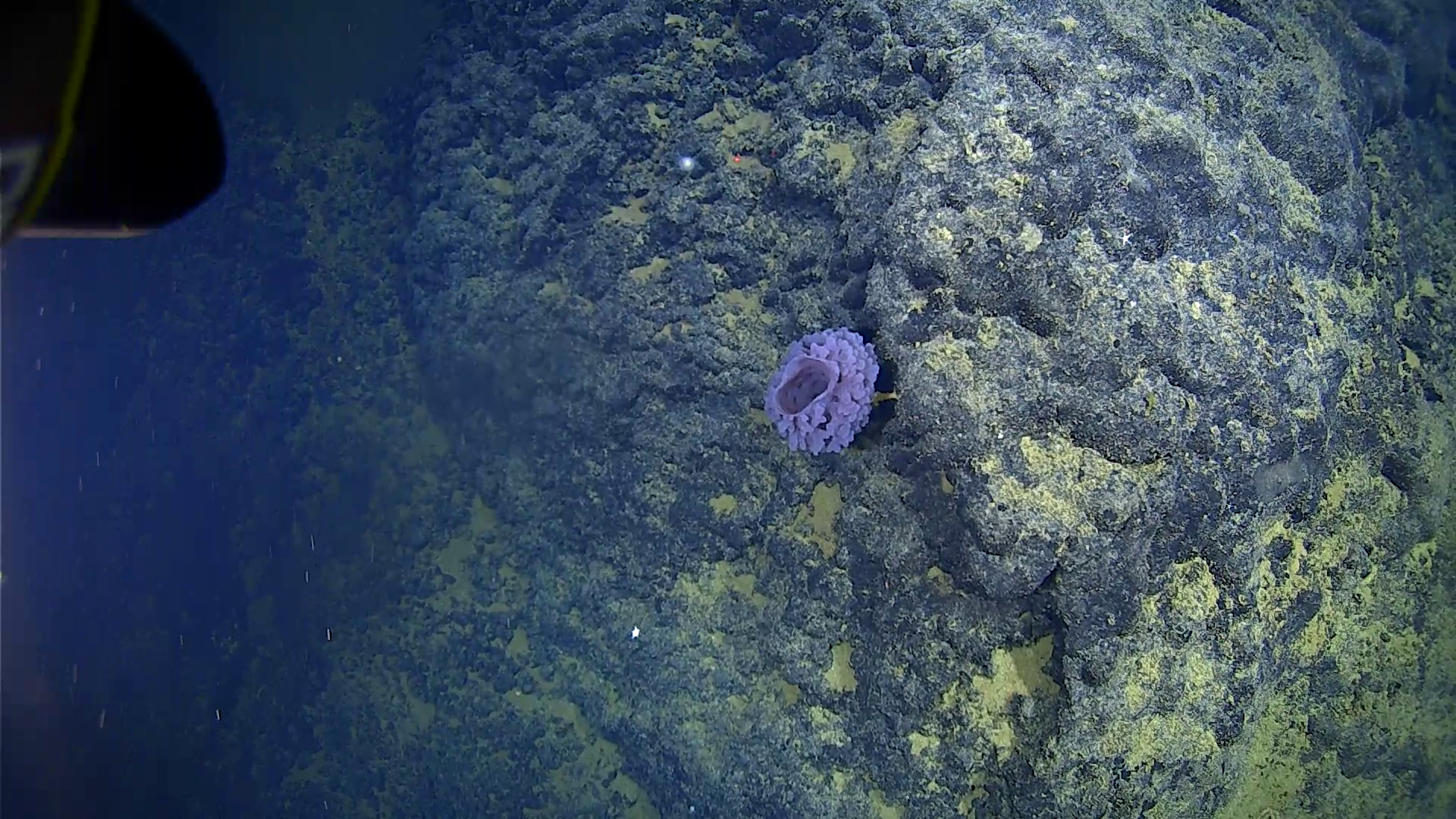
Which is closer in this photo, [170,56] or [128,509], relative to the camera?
[170,56]

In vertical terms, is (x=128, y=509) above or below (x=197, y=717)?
above

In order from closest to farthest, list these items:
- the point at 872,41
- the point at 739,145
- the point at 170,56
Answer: the point at 170,56
the point at 872,41
the point at 739,145

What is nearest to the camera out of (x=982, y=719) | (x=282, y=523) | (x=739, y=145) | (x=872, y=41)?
(x=982, y=719)

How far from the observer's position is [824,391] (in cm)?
293

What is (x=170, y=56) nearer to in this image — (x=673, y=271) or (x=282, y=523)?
(x=673, y=271)

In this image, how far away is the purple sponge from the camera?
275 cm

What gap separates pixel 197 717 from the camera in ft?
14.8

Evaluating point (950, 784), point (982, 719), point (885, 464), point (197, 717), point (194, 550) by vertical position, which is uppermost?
point (885, 464)

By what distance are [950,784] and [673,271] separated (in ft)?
7.09

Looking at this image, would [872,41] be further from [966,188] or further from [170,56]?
[170,56]

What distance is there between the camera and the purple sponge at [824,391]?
9.02 feet

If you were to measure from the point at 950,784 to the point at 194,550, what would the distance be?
4081 mm

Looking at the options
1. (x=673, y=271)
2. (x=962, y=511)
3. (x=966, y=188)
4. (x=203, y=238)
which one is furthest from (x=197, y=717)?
(x=966, y=188)

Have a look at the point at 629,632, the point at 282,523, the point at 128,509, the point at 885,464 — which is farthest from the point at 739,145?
the point at 128,509
